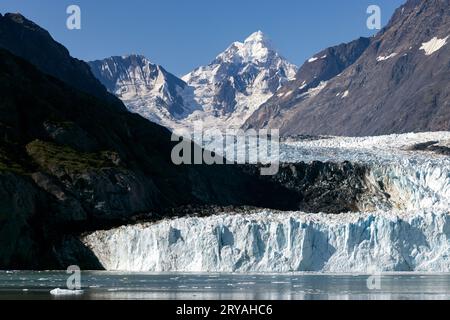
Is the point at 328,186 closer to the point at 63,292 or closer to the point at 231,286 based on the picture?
the point at 231,286

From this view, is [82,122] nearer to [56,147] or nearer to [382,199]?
[56,147]

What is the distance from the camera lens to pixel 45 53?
493 feet

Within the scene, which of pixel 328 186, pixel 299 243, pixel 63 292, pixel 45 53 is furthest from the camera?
pixel 45 53

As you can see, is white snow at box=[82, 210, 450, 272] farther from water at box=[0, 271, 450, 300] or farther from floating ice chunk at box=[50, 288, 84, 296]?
floating ice chunk at box=[50, 288, 84, 296]

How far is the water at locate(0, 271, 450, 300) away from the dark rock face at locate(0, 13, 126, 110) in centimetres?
8502

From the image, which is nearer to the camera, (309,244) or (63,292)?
(63,292)

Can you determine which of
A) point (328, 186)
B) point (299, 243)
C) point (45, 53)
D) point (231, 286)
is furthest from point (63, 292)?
point (45, 53)

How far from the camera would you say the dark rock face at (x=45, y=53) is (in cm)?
14662

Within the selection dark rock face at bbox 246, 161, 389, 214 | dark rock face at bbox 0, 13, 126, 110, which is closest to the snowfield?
dark rock face at bbox 246, 161, 389, 214

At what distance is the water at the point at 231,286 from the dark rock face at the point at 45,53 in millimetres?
85016

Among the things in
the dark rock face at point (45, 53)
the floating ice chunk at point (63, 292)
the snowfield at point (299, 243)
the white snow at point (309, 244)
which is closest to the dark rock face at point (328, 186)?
the snowfield at point (299, 243)

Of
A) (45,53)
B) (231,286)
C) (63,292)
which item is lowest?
(231,286)

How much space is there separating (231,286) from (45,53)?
4199 inches
